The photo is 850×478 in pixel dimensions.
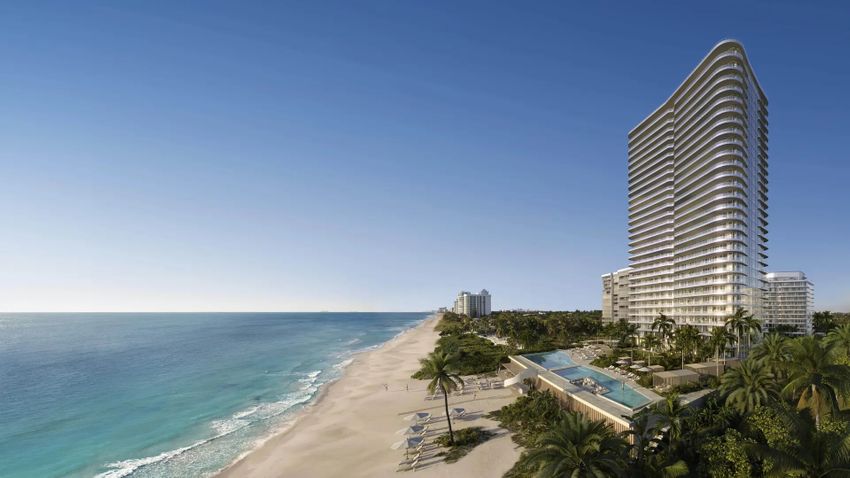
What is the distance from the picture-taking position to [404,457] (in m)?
32.4

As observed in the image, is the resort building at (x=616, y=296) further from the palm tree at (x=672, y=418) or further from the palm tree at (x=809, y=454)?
the palm tree at (x=809, y=454)

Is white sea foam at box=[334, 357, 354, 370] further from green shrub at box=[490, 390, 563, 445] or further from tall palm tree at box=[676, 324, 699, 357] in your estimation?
tall palm tree at box=[676, 324, 699, 357]

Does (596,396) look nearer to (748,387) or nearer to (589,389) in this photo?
(589,389)

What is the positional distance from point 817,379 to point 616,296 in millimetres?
131389

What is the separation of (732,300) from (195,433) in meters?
90.0

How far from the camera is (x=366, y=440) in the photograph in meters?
38.1

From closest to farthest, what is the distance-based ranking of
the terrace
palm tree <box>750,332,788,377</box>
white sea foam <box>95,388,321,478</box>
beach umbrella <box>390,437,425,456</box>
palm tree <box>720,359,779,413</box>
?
palm tree <box>720,359,779,413</box>, the terrace, beach umbrella <box>390,437,425,456</box>, palm tree <box>750,332,788,377</box>, white sea foam <box>95,388,321,478</box>

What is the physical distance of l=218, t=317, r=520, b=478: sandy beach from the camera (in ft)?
101

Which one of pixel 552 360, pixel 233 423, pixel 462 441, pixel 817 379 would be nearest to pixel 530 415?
pixel 462 441

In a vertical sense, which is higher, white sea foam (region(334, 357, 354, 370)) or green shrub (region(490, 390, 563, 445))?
green shrub (region(490, 390, 563, 445))

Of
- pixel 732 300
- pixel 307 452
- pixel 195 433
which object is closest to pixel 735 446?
pixel 307 452

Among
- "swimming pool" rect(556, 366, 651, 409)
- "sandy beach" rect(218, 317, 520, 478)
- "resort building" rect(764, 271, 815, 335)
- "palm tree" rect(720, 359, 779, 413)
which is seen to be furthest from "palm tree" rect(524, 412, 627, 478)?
"resort building" rect(764, 271, 815, 335)

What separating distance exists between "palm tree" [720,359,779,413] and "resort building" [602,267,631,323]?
114 meters

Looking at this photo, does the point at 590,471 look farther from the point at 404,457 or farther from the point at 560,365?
the point at 560,365
